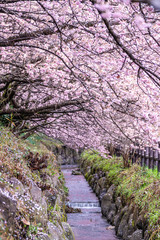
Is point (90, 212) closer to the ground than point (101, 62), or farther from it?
closer to the ground

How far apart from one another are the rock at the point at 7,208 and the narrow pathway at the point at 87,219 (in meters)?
5.60

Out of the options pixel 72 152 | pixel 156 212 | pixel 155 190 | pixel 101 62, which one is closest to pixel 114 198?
pixel 155 190

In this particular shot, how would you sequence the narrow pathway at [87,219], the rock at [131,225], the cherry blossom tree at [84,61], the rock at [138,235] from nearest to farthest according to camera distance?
the cherry blossom tree at [84,61], the rock at [138,235], the rock at [131,225], the narrow pathway at [87,219]

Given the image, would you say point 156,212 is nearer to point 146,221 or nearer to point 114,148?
point 146,221

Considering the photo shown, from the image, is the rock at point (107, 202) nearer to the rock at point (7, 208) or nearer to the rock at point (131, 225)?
the rock at point (131, 225)

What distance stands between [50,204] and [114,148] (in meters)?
11.4

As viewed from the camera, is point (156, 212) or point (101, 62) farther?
point (156, 212)

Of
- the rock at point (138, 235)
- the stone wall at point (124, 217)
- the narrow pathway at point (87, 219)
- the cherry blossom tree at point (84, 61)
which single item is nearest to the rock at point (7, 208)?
the cherry blossom tree at point (84, 61)

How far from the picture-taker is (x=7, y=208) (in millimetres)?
4078

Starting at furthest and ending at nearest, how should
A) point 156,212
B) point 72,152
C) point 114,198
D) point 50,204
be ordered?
1. point 72,152
2. point 114,198
3. point 50,204
4. point 156,212

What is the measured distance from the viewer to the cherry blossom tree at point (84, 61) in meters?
4.54

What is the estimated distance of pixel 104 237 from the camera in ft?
30.0

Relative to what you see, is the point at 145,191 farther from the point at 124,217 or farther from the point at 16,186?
the point at 16,186

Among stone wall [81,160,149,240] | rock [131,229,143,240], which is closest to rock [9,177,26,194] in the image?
stone wall [81,160,149,240]
